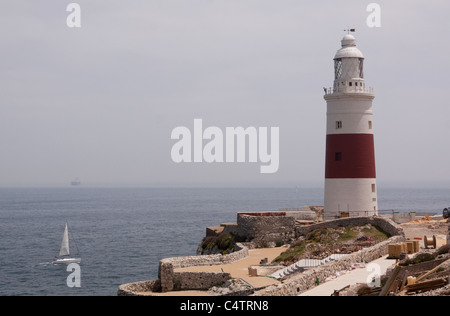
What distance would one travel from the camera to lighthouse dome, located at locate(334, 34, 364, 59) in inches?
1976

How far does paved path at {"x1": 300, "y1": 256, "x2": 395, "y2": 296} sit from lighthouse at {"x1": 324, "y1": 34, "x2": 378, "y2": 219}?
16575mm

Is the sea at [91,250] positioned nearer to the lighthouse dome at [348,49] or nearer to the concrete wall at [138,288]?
the concrete wall at [138,288]

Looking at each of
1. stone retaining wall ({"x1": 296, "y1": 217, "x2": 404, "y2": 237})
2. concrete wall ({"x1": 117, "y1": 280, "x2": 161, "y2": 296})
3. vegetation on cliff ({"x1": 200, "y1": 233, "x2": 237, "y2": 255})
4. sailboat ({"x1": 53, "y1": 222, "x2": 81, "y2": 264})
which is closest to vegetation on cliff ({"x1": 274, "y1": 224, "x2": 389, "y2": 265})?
stone retaining wall ({"x1": 296, "y1": 217, "x2": 404, "y2": 237})

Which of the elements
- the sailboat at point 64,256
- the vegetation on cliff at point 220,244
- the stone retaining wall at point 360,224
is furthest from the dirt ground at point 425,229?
the sailboat at point 64,256

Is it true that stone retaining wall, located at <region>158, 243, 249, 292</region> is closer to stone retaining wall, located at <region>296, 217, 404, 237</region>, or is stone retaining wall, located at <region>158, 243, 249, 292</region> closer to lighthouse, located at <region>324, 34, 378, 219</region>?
stone retaining wall, located at <region>296, 217, 404, 237</region>

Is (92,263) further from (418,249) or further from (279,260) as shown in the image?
(418,249)

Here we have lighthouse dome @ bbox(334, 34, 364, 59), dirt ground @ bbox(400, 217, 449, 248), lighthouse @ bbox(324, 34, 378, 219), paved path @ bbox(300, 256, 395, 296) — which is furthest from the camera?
lighthouse dome @ bbox(334, 34, 364, 59)

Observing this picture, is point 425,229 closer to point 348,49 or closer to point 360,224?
point 360,224

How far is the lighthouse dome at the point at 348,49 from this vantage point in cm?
5019

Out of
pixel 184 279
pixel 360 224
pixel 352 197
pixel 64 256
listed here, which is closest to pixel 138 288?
pixel 184 279

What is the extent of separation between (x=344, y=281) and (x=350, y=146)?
72.8 ft

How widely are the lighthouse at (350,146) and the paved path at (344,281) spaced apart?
1658 cm
